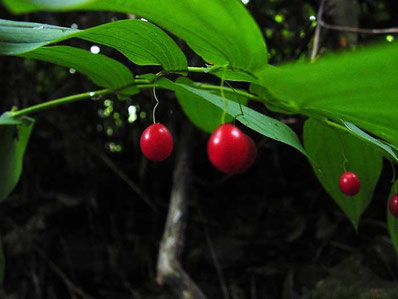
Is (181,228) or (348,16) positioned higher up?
(348,16)

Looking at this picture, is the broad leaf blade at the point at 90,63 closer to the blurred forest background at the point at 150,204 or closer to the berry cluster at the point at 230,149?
the berry cluster at the point at 230,149

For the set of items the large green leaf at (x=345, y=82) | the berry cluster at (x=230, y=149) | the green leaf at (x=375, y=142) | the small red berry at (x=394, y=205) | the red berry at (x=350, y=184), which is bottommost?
the small red berry at (x=394, y=205)

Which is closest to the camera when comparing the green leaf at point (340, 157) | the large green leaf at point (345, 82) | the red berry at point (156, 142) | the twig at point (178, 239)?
the large green leaf at point (345, 82)

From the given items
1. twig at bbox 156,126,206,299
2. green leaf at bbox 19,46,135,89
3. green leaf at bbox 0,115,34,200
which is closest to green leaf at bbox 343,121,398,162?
green leaf at bbox 19,46,135,89

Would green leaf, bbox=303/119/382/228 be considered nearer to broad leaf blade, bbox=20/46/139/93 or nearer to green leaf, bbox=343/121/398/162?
green leaf, bbox=343/121/398/162

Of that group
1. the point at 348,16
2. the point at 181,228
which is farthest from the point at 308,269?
the point at 348,16

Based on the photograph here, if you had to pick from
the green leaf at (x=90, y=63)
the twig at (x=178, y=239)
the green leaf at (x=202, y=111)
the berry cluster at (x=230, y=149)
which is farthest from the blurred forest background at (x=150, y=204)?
the berry cluster at (x=230, y=149)

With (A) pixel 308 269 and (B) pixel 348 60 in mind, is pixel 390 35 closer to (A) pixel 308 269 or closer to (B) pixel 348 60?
(A) pixel 308 269
